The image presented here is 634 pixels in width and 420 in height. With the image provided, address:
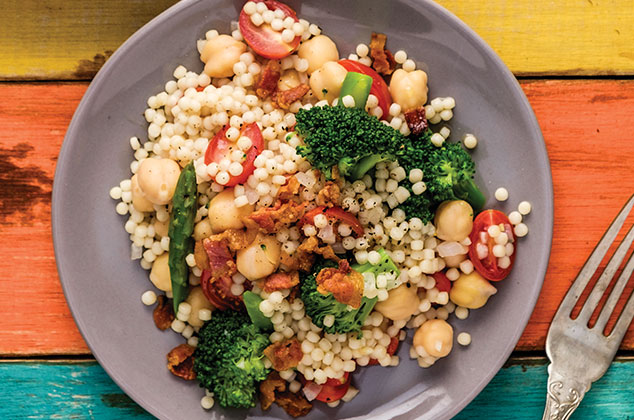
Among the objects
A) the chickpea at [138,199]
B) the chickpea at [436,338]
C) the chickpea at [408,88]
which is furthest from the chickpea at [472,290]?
the chickpea at [138,199]

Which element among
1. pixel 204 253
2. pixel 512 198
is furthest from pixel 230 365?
pixel 512 198

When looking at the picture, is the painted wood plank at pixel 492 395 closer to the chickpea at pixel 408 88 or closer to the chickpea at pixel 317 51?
the chickpea at pixel 408 88

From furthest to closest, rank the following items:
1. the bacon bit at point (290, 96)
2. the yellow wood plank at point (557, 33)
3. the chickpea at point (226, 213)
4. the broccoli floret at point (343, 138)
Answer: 1. the yellow wood plank at point (557, 33)
2. the bacon bit at point (290, 96)
3. the chickpea at point (226, 213)
4. the broccoli floret at point (343, 138)

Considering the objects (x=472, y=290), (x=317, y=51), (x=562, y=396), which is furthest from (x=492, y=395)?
(x=317, y=51)

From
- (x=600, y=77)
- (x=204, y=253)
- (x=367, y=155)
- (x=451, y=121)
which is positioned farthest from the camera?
(x=600, y=77)

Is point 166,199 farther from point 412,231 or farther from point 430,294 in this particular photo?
point 430,294

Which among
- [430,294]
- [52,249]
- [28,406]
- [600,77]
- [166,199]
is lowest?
[28,406]

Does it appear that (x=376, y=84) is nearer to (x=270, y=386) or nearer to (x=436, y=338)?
(x=436, y=338)

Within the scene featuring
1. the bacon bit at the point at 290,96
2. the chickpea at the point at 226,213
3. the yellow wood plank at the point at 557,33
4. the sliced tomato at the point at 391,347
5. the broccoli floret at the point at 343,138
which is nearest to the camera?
the broccoli floret at the point at 343,138
